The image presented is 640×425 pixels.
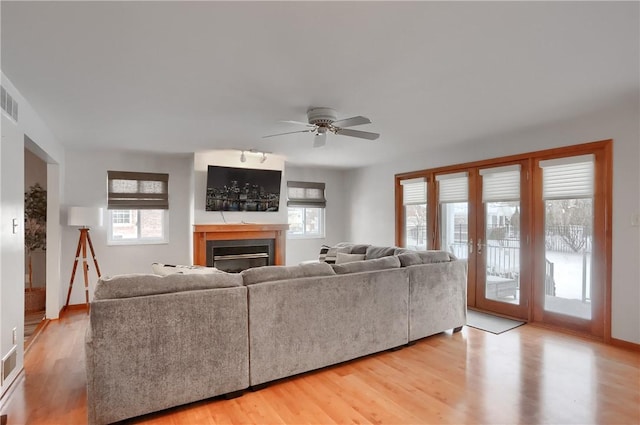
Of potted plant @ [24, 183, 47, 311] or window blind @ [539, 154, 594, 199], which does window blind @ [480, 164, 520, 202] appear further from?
potted plant @ [24, 183, 47, 311]

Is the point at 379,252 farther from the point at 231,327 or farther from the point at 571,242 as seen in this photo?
the point at 231,327

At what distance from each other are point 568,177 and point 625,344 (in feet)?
5.85

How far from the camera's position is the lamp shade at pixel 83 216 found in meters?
4.73

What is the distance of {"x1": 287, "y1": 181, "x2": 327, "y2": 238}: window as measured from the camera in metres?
7.10

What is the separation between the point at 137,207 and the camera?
18.6 ft

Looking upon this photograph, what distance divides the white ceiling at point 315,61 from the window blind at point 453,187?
1.29 meters

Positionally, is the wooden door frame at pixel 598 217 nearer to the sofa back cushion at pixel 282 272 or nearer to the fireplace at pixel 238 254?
the sofa back cushion at pixel 282 272

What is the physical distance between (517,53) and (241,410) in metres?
2.98

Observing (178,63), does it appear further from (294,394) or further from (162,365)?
(294,394)

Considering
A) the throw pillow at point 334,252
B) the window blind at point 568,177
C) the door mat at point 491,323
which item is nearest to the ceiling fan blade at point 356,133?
the throw pillow at point 334,252

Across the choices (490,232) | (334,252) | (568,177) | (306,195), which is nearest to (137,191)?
(306,195)

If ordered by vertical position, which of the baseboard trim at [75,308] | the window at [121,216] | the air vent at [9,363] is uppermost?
the window at [121,216]

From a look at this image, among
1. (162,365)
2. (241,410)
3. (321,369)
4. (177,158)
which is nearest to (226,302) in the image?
(162,365)

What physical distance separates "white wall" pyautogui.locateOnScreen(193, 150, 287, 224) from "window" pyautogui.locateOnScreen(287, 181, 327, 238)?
84 cm
